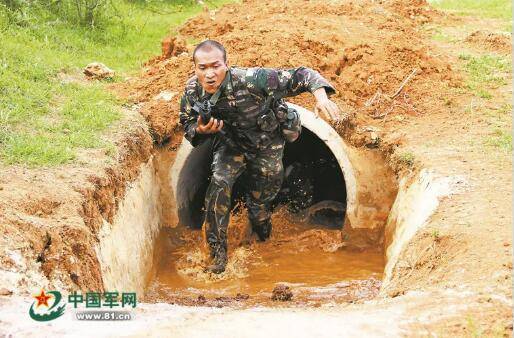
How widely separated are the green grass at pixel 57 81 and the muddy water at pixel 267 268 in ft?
4.32

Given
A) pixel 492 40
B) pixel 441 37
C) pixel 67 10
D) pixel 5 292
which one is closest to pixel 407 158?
pixel 5 292

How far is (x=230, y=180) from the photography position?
5.92m

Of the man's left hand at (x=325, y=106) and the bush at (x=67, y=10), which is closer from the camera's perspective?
the man's left hand at (x=325, y=106)

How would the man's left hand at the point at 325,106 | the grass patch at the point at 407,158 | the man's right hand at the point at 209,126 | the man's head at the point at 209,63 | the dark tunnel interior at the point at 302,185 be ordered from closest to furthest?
the man's left hand at the point at 325,106 < the man's right hand at the point at 209,126 < the man's head at the point at 209,63 < the grass patch at the point at 407,158 < the dark tunnel interior at the point at 302,185

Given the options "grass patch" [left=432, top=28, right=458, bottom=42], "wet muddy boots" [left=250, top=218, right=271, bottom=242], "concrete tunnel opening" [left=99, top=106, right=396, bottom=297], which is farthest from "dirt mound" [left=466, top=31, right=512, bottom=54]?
"wet muddy boots" [left=250, top=218, right=271, bottom=242]

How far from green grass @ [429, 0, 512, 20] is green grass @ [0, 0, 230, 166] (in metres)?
5.45

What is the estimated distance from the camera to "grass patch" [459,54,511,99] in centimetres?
757

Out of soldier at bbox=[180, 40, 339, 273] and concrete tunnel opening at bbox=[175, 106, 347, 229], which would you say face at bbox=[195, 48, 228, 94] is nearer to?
soldier at bbox=[180, 40, 339, 273]

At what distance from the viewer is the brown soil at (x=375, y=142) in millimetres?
3965

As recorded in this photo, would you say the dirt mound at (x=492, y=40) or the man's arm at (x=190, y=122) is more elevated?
the dirt mound at (x=492, y=40)

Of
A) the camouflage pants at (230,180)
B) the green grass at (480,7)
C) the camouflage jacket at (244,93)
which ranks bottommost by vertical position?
the camouflage pants at (230,180)

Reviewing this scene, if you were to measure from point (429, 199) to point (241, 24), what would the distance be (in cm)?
473

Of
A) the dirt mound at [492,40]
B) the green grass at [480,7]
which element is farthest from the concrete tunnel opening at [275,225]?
the green grass at [480,7]

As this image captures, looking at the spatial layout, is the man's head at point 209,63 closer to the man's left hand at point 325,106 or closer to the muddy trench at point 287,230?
the man's left hand at point 325,106
